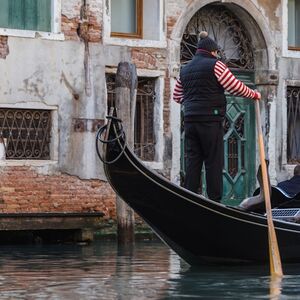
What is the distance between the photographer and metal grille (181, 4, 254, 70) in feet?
48.8

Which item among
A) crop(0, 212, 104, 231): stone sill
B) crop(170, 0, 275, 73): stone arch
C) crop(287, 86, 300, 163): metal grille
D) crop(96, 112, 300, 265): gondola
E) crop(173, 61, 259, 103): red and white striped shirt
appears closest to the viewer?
crop(96, 112, 300, 265): gondola

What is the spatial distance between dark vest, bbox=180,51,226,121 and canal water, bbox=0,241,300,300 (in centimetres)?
111

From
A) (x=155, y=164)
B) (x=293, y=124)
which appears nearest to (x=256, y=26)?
(x=293, y=124)

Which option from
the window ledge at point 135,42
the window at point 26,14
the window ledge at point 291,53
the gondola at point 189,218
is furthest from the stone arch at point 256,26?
the gondola at point 189,218

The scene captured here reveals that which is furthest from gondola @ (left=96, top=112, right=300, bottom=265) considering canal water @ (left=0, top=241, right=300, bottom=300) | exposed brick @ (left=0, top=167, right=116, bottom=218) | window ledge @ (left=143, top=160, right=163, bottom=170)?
window ledge @ (left=143, top=160, right=163, bottom=170)

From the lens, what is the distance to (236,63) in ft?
50.0

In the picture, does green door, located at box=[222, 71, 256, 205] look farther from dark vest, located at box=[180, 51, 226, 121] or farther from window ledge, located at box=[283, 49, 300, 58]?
dark vest, located at box=[180, 51, 226, 121]

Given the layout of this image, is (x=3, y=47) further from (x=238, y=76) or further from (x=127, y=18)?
(x=238, y=76)

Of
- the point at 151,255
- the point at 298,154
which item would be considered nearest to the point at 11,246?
the point at 151,255

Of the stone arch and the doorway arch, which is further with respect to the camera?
the doorway arch

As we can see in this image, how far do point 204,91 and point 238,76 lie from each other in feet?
20.0

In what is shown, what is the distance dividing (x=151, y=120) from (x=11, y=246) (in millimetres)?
2674

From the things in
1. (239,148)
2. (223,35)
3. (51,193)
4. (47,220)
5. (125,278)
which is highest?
(223,35)

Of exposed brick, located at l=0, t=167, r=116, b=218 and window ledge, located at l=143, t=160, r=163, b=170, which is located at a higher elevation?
window ledge, located at l=143, t=160, r=163, b=170
